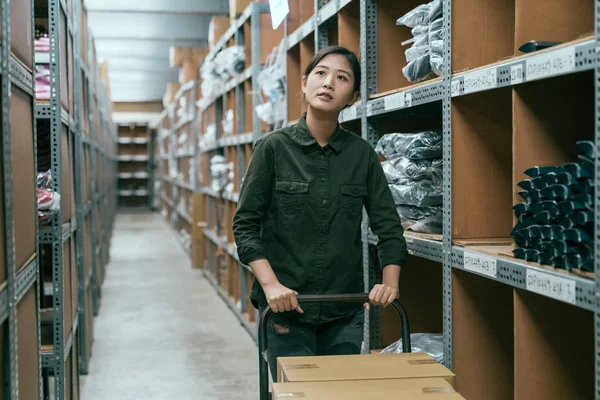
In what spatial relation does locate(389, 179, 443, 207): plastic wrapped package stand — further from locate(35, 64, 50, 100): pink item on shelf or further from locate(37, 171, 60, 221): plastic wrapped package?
locate(35, 64, 50, 100): pink item on shelf

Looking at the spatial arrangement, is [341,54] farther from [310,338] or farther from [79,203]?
[79,203]

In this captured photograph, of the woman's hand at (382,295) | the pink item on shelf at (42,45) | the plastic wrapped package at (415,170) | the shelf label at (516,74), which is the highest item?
the pink item on shelf at (42,45)

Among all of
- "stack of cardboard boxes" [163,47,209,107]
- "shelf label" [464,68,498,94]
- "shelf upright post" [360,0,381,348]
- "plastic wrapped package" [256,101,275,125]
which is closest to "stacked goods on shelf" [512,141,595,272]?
"shelf label" [464,68,498,94]

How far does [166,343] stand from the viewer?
5629mm

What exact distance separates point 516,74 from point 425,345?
4.66 ft

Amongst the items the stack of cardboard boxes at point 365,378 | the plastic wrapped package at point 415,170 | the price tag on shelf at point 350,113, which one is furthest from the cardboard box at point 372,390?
the price tag on shelf at point 350,113

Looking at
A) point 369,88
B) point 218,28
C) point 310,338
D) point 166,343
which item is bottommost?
→ point 166,343

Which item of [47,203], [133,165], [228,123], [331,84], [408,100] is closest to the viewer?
[331,84]

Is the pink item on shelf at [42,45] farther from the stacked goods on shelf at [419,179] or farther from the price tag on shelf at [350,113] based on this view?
the stacked goods on shelf at [419,179]

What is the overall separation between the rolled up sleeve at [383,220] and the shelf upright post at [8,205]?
122cm

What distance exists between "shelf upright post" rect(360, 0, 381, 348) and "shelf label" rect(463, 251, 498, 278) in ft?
3.18

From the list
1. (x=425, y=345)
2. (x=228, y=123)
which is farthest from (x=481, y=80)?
(x=228, y=123)

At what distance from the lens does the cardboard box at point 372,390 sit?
1905mm

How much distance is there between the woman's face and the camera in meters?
2.51
